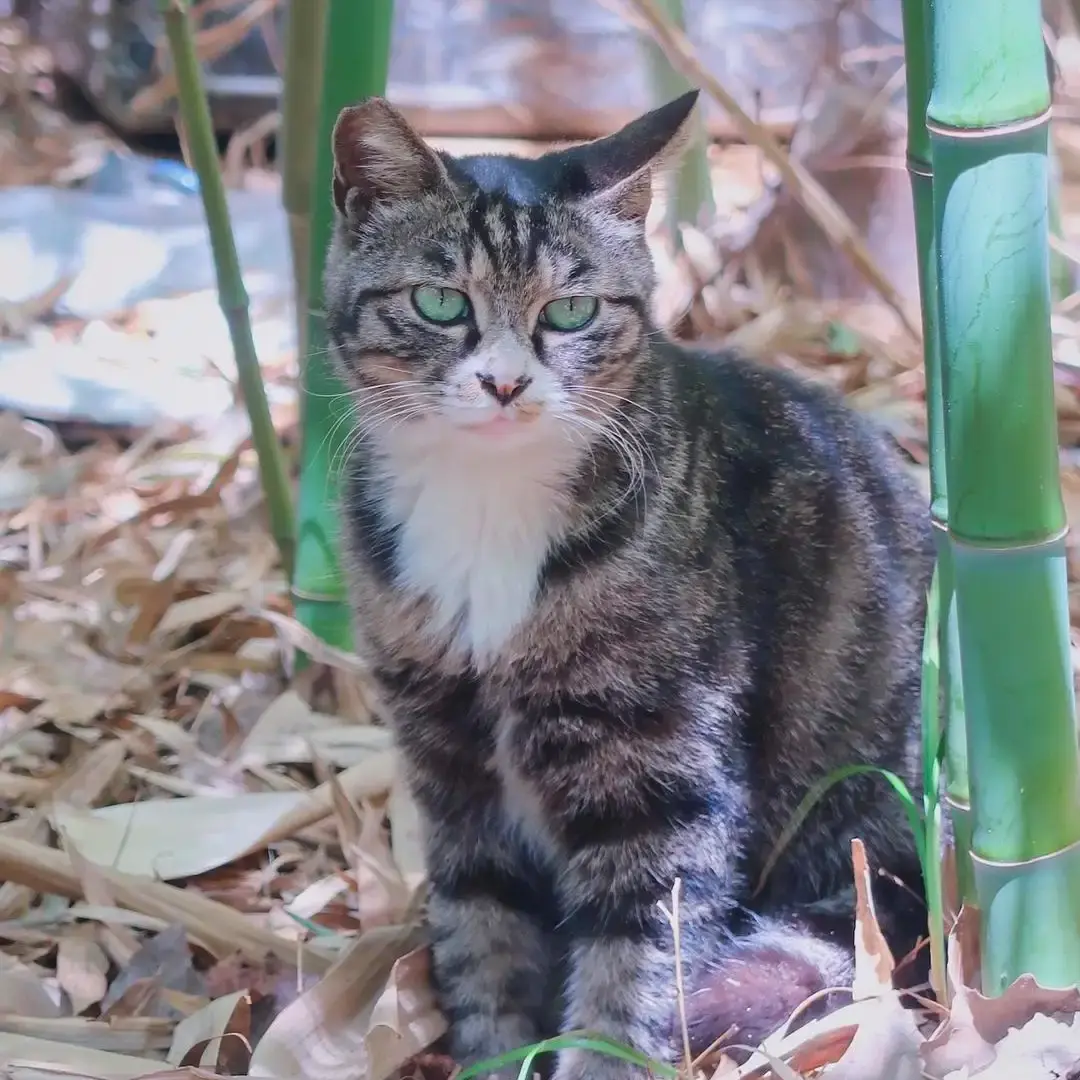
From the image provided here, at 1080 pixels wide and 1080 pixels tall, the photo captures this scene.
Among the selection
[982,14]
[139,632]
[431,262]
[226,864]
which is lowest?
[226,864]

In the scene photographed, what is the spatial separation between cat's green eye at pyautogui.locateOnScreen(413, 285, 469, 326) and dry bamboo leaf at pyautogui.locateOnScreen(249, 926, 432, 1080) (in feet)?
1.67

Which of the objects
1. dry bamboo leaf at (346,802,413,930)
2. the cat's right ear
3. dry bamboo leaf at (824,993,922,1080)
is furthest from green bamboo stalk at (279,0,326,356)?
dry bamboo leaf at (824,993,922,1080)

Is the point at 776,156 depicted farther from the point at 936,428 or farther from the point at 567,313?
the point at 936,428

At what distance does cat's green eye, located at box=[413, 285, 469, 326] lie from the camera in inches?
40.2

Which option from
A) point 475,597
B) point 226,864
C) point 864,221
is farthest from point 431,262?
point 864,221

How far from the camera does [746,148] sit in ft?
9.39

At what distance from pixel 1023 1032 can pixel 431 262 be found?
0.65 meters

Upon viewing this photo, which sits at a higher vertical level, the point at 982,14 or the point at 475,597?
the point at 982,14

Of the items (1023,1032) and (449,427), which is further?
(449,427)

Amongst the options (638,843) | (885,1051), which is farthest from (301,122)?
(885,1051)

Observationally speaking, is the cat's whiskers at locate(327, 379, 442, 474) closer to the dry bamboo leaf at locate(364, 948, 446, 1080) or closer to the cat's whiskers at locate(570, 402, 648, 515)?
the cat's whiskers at locate(570, 402, 648, 515)

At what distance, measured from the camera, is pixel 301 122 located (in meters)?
1.38

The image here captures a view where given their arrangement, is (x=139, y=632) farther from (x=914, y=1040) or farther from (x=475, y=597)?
(x=914, y=1040)

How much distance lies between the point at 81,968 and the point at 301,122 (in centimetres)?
81
